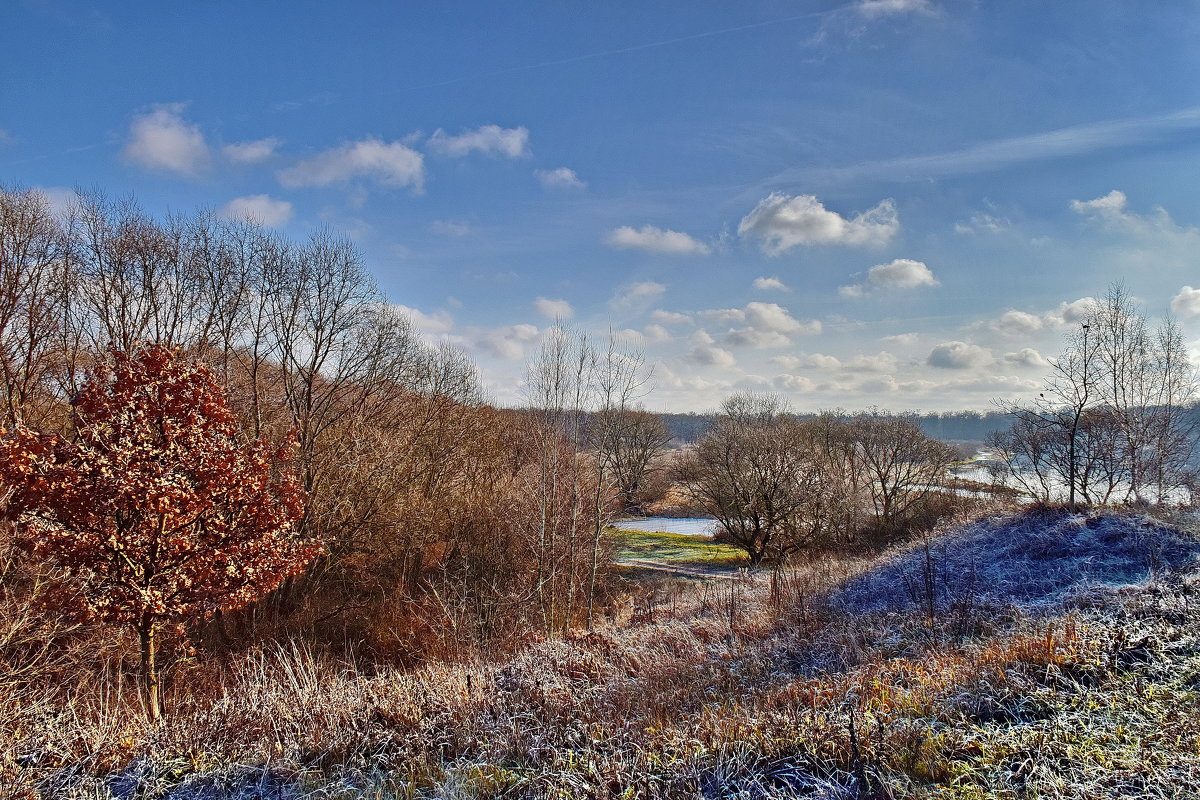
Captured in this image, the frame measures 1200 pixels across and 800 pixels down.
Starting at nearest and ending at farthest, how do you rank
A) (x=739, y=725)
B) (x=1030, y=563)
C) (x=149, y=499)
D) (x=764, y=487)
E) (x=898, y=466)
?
(x=739, y=725)
(x=149, y=499)
(x=1030, y=563)
(x=764, y=487)
(x=898, y=466)

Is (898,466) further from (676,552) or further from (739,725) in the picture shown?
(739,725)

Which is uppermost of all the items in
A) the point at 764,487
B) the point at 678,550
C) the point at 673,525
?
the point at 764,487

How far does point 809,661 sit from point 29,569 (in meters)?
13.6

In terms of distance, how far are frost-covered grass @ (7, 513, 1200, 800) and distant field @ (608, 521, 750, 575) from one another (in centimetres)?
1624

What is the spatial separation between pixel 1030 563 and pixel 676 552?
19.6 metres

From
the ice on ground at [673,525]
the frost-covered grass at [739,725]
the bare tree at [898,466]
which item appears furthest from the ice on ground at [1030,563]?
the ice on ground at [673,525]

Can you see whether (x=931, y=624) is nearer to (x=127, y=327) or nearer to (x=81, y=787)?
(x=81, y=787)

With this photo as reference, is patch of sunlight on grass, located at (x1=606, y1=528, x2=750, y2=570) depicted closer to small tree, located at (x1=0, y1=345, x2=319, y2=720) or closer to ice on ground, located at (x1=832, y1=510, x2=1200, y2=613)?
Result: ice on ground, located at (x1=832, y1=510, x2=1200, y2=613)

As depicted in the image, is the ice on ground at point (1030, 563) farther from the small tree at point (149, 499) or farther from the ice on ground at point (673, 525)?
the ice on ground at point (673, 525)

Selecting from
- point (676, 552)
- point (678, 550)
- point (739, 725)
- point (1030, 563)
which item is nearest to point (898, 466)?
point (678, 550)

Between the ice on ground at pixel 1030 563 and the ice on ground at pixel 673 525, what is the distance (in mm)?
22880

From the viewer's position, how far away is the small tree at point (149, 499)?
6.26 meters

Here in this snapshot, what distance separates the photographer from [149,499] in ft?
21.1

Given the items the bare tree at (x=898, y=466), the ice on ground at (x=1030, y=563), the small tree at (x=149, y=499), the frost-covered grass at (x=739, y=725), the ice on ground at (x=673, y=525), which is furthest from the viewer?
the ice on ground at (x=673, y=525)
